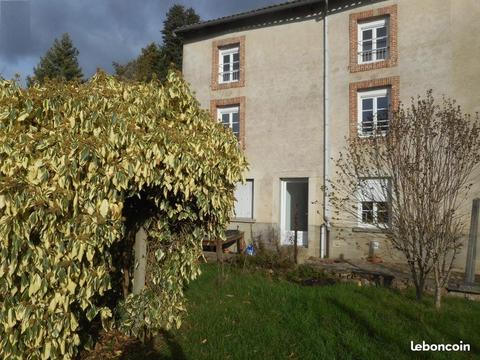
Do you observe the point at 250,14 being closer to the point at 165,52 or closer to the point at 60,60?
the point at 165,52

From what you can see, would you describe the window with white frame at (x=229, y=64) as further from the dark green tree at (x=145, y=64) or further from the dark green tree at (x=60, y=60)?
the dark green tree at (x=60, y=60)

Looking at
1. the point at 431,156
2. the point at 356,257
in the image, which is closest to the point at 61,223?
the point at 431,156

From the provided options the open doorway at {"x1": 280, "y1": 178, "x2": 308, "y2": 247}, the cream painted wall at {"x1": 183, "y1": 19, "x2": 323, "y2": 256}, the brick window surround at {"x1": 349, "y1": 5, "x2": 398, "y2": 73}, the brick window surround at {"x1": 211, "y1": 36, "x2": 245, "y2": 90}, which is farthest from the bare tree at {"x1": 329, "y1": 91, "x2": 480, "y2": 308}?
the brick window surround at {"x1": 211, "y1": 36, "x2": 245, "y2": 90}

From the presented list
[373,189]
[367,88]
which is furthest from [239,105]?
[373,189]

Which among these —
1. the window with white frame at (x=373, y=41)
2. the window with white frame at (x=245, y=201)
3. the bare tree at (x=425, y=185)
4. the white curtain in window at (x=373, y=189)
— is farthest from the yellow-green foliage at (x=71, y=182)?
the window with white frame at (x=373, y=41)

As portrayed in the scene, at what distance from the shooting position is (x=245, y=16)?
13266 mm

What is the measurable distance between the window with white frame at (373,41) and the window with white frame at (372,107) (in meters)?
1.06

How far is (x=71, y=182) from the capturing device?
3.32 m

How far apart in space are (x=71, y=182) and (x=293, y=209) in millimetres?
10401

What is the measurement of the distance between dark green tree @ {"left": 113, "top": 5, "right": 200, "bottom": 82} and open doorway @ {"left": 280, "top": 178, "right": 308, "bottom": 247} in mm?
19152

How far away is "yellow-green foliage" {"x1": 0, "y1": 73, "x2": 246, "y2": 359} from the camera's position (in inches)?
126

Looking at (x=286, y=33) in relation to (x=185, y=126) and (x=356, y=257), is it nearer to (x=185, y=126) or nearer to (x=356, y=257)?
(x=356, y=257)

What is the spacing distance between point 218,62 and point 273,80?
103 inches

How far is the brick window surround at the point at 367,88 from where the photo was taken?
10812mm
